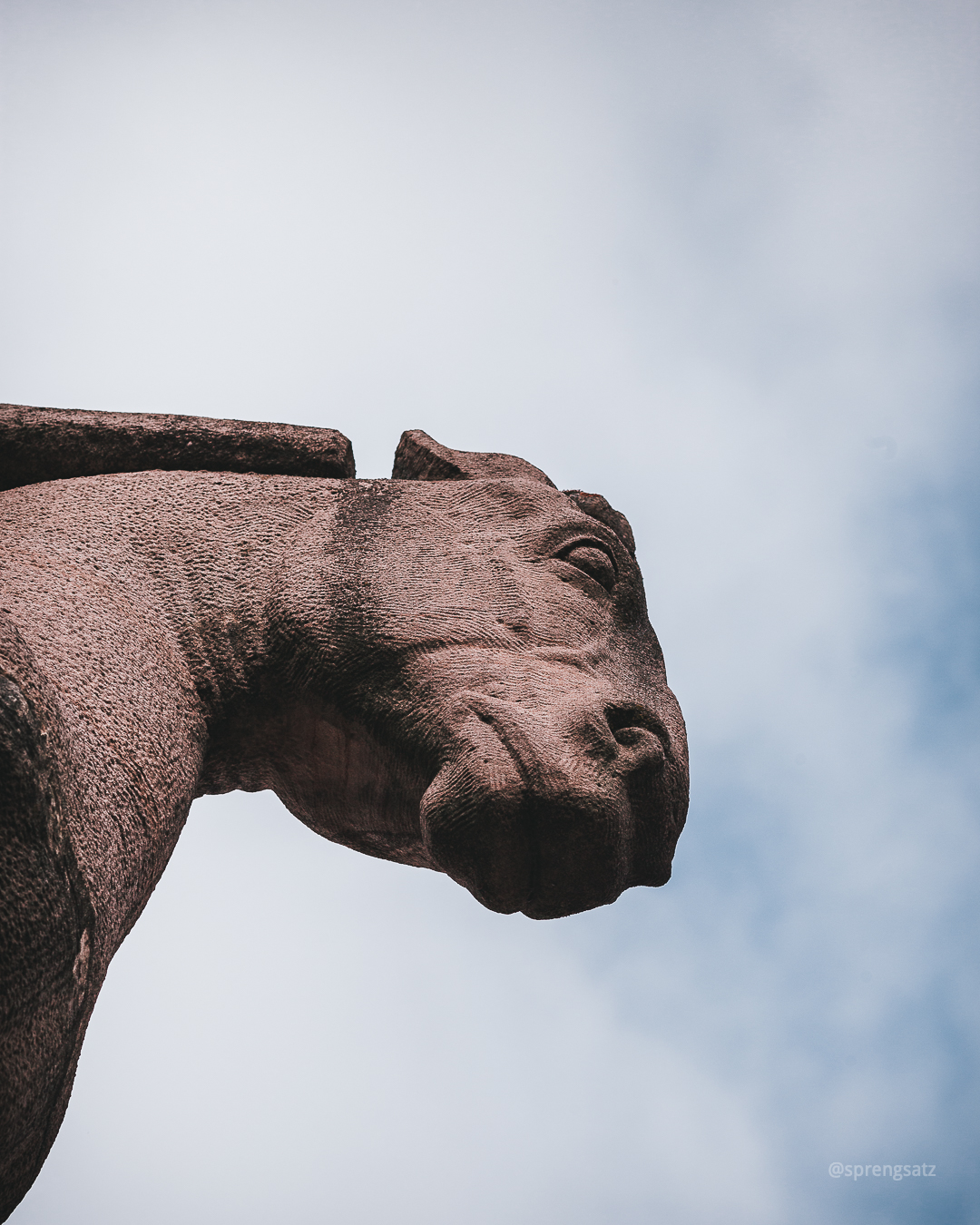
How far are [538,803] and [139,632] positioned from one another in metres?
0.88

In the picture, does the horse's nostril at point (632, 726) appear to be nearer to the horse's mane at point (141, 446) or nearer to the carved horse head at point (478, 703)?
the carved horse head at point (478, 703)

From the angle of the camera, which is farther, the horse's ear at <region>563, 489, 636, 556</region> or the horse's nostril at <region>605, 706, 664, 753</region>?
the horse's ear at <region>563, 489, 636, 556</region>

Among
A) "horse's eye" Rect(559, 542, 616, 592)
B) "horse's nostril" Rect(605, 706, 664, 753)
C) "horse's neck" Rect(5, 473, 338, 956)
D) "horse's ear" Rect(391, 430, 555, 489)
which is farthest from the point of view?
"horse's ear" Rect(391, 430, 555, 489)

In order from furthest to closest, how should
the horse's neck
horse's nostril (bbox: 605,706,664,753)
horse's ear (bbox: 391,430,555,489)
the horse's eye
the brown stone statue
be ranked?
1. horse's ear (bbox: 391,430,555,489)
2. the horse's eye
3. horse's nostril (bbox: 605,706,664,753)
4. the horse's neck
5. the brown stone statue

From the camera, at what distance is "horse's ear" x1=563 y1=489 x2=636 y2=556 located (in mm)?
3158

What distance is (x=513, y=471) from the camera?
10.3 feet

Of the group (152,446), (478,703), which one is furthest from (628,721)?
(152,446)

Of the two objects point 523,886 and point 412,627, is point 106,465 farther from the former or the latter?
point 523,886

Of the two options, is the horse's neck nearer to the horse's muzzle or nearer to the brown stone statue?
the brown stone statue

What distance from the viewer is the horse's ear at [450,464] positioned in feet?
10.2

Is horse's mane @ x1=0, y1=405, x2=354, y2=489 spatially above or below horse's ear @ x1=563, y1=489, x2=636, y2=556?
above

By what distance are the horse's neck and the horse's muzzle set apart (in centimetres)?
52

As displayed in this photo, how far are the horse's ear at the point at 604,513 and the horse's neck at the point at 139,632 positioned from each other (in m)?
0.78

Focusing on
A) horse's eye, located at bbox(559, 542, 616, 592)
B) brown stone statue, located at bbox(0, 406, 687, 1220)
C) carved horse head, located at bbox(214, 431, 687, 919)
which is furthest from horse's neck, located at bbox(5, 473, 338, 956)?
horse's eye, located at bbox(559, 542, 616, 592)
